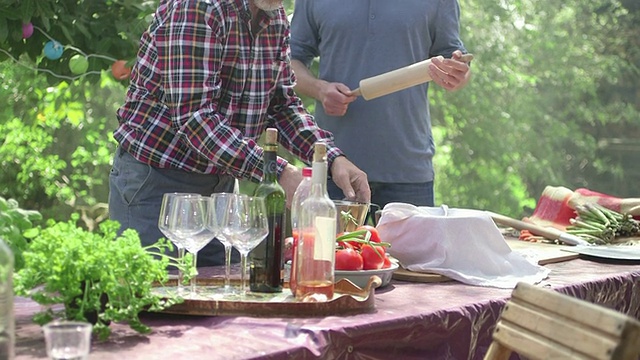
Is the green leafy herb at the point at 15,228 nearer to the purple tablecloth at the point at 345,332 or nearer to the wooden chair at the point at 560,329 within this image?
the purple tablecloth at the point at 345,332

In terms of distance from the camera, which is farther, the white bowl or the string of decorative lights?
the string of decorative lights

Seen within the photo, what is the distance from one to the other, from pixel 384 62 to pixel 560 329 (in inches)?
72.9

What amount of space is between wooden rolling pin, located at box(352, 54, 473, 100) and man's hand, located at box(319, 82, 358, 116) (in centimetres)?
8

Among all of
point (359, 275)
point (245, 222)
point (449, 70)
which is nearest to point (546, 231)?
point (449, 70)

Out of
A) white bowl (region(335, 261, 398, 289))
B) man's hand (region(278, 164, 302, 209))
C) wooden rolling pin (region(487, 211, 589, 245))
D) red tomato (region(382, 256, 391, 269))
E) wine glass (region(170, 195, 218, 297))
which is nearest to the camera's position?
wine glass (region(170, 195, 218, 297))

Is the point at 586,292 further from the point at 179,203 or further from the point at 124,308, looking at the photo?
the point at 124,308

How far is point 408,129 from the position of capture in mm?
3359

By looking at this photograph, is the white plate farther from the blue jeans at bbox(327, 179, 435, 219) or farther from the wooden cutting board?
the blue jeans at bbox(327, 179, 435, 219)

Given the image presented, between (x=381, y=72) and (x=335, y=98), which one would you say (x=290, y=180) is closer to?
(x=335, y=98)

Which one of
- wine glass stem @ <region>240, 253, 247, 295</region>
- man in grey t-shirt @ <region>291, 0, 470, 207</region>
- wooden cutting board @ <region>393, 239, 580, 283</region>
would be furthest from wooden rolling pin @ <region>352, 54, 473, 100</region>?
wine glass stem @ <region>240, 253, 247, 295</region>

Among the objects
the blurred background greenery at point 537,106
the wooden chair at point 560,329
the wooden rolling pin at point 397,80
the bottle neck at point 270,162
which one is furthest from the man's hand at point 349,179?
the blurred background greenery at point 537,106

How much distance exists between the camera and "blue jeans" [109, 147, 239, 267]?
2592mm

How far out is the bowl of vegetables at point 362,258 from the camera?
2129mm

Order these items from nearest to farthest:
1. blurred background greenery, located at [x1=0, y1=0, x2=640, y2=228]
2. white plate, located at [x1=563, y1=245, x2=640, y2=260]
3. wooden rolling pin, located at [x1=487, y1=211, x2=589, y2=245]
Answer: white plate, located at [x1=563, y1=245, x2=640, y2=260] → wooden rolling pin, located at [x1=487, y1=211, x2=589, y2=245] → blurred background greenery, located at [x1=0, y1=0, x2=640, y2=228]
